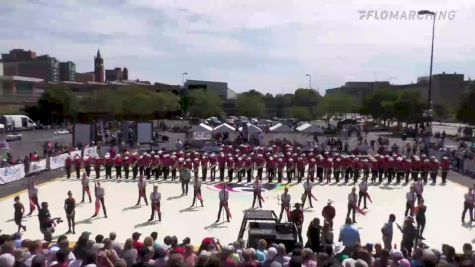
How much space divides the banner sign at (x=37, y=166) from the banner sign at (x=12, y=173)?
2.15ft

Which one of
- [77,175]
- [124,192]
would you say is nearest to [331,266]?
[124,192]

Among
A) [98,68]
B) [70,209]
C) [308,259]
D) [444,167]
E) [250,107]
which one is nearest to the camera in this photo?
[308,259]

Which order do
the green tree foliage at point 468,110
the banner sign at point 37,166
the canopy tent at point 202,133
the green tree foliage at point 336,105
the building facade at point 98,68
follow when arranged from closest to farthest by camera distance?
the banner sign at point 37,166, the canopy tent at point 202,133, the green tree foliage at point 468,110, the green tree foliage at point 336,105, the building facade at point 98,68

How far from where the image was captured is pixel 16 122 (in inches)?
2596

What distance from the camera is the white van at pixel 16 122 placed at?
203ft

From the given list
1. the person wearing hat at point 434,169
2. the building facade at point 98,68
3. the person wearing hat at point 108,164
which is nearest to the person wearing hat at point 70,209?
the person wearing hat at point 108,164

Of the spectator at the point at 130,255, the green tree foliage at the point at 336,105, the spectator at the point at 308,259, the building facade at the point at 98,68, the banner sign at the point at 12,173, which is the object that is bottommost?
the banner sign at the point at 12,173

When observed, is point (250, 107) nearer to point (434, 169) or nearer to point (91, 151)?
point (91, 151)

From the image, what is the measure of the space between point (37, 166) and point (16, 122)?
40913 millimetres

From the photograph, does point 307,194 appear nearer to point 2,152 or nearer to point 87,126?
point 87,126

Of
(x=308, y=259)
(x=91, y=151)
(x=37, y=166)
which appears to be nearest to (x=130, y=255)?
(x=308, y=259)

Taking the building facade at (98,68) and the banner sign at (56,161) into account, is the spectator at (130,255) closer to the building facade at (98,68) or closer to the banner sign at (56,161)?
the banner sign at (56,161)

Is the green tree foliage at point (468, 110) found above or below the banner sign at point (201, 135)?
above

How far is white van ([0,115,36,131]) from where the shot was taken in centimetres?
6173
